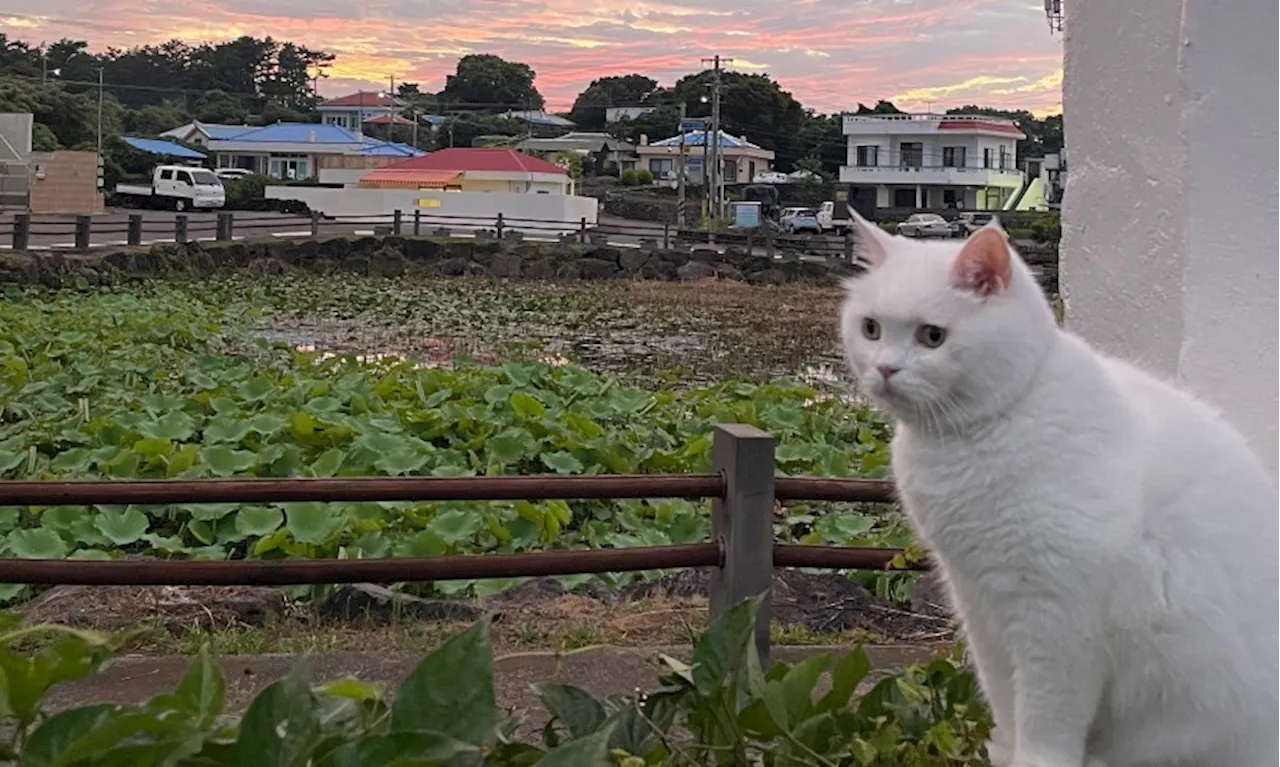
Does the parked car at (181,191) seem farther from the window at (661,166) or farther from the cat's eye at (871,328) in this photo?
the cat's eye at (871,328)

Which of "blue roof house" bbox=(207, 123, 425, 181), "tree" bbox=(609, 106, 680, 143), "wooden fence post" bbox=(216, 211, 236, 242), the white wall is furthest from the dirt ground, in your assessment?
"tree" bbox=(609, 106, 680, 143)

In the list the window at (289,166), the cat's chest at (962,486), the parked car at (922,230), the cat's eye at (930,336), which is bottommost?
the cat's chest at (962,486)

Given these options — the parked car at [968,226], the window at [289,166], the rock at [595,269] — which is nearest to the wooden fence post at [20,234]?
the rock at [595,269]

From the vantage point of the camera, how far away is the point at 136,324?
479 inches

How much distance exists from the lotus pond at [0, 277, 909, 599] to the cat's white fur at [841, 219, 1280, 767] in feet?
10.0

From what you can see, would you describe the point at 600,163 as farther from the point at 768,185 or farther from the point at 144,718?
the point at 144,718

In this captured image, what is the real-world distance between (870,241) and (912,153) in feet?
149

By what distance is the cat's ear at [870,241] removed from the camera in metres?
1.59

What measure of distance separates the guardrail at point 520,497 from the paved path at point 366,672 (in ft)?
0.80

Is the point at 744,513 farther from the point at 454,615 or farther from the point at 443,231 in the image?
the point at 443,231

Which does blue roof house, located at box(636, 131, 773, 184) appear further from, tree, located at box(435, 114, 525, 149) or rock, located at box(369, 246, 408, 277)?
rock, located at box(369, 246, 408, 277)

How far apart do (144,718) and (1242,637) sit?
3.85ft

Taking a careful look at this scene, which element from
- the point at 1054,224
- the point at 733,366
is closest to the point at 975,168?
the point at 1054,224

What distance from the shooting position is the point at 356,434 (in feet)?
21.1
